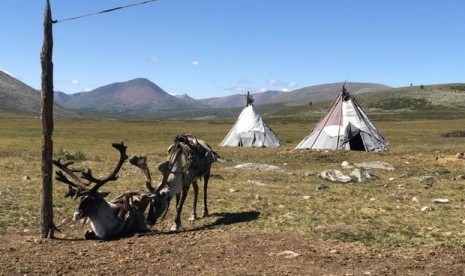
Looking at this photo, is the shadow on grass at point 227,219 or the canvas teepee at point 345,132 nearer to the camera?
the shadow on grass at point 227,219

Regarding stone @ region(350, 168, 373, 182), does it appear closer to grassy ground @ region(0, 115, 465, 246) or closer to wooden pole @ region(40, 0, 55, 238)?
grassy ground @ region(0, 115, 465, 246)

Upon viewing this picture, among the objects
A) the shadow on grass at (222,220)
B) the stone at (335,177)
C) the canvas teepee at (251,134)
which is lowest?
→ the shadow on grass at (222,220)

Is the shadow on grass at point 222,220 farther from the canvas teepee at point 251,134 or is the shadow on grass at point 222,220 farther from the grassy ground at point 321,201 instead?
the canvas teepee at point 251,134

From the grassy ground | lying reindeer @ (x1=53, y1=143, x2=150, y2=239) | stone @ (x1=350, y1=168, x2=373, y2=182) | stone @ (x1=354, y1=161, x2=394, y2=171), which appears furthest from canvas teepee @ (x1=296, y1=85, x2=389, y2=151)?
lying reindeer @ (x1=53, y1=143, x2=150, y2=239)

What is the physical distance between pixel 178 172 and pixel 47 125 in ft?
10.8

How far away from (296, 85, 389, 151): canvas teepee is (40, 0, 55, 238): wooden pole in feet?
92.3

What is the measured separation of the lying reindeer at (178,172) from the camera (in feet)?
39.2

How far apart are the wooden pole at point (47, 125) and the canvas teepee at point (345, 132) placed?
2814cm

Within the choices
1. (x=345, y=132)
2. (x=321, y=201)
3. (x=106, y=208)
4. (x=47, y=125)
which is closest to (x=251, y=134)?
(x=345, y=132)

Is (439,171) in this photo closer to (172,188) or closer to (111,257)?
(172,188)

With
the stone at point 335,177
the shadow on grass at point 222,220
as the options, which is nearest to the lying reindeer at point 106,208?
the shadow on grass at point 222,220

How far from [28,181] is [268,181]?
971 cm

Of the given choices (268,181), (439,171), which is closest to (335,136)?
(439,171)

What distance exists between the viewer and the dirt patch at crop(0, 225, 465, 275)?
9203 mm
